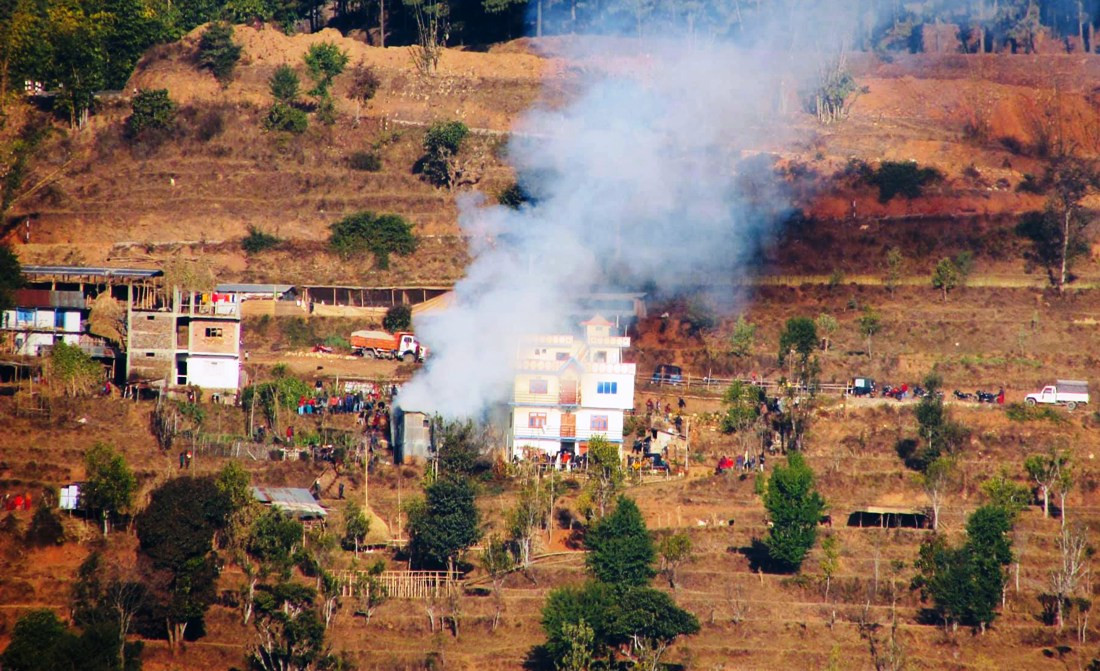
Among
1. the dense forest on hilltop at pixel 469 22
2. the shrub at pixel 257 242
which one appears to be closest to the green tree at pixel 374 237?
the shrub at pixel 257 242

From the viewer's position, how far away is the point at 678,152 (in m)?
79.8

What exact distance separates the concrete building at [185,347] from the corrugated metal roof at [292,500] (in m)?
9.26

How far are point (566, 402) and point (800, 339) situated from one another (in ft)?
31.5

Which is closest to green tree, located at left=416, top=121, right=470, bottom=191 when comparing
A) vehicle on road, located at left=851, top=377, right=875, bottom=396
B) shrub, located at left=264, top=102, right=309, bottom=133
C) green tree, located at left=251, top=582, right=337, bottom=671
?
shrub, located at left=264, top=102, right=309, bottom=133

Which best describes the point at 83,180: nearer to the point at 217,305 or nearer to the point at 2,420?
the point at 217,305

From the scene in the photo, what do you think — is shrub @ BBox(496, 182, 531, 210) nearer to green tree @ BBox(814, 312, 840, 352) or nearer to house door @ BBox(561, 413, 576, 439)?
house door @ BBox(561, 413, 576, 439)

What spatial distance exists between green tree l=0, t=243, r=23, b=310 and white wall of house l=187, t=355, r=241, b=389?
771 cm

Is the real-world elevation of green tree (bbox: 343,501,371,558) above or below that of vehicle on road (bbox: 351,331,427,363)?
below

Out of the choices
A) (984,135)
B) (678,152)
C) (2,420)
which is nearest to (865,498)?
(678,152)

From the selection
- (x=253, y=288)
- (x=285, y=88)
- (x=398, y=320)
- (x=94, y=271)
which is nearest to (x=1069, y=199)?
(x=398, y=320)

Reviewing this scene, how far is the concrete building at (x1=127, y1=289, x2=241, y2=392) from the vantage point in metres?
68.6

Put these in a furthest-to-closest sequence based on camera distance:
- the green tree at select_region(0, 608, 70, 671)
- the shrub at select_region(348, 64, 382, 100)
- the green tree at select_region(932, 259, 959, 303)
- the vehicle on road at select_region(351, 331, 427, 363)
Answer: the shrub at select_region(348, 64, 382, 100), the green tree at select_region(932, 259, 959, 303), the vehicle on road at select_region(351, 331, 427, 363), the green tree at select_region(0, 608, 70, 671)

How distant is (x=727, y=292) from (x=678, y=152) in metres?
6.28

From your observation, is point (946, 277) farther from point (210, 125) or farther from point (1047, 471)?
point (210, 125)
